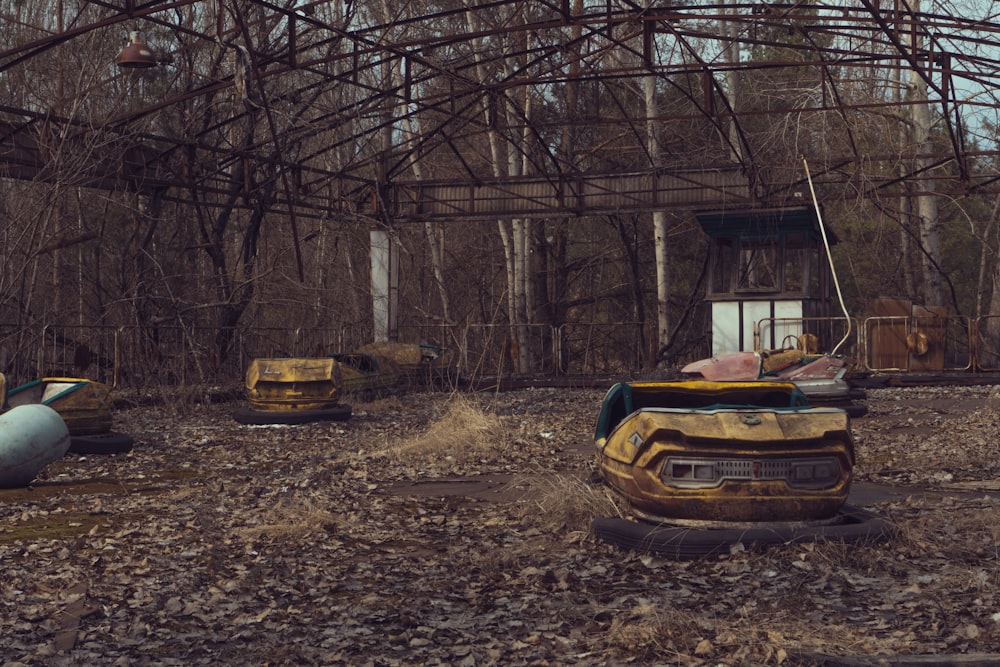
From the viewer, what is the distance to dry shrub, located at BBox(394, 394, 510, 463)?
10.9 m

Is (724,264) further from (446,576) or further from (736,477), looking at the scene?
(446,576)

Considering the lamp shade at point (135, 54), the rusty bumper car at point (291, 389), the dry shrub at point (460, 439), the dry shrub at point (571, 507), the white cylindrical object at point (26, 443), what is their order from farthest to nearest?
the rusty bumper car at point (291, 389) → the lamp shade at point (135, 54) → the dry shrub at point (460, 439) → the white cylindrical object at point (26, 443) → the dry shrub at point (571, 507)

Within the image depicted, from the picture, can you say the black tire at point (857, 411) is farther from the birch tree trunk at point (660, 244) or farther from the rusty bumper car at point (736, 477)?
the birch tree trunk at point (660, 244)

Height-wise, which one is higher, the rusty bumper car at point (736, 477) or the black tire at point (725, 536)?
the rusty bumper car at point (736, 477)

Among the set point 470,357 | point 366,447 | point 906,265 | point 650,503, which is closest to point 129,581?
point 650,503

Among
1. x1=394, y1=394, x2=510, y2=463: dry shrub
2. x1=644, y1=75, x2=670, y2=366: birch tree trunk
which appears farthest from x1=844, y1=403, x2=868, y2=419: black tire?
x1=644, y1=75, x2=670, y2=366: birch tree trunk

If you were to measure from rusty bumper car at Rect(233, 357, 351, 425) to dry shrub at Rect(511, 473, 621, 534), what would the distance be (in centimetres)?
707

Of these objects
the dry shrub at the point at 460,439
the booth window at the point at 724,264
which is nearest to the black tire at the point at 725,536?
the dry shrub at the point at 460,439

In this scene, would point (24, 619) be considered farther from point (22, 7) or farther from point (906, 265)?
point (906, 265)

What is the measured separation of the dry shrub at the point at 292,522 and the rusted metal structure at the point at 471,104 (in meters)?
6.10

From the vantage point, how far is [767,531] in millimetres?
5840

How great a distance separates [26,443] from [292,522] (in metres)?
3.21

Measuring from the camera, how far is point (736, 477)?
5.87m

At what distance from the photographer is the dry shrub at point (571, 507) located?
6902 mm
